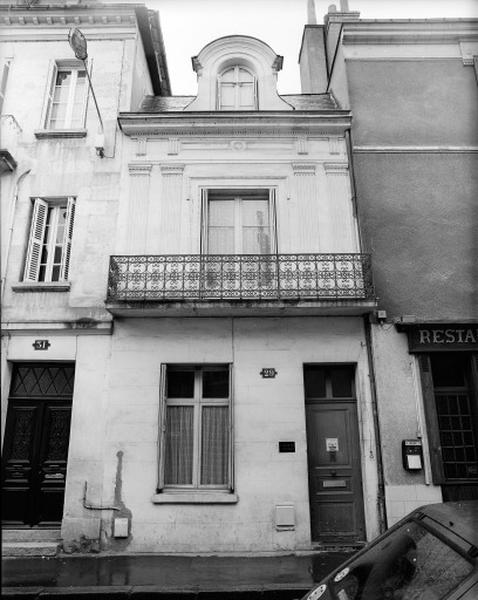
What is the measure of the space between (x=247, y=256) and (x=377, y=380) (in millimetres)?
3370

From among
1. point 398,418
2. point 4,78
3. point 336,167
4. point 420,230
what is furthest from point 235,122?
point 398,418

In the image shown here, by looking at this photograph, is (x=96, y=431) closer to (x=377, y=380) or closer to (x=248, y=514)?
(x=248, y=514)

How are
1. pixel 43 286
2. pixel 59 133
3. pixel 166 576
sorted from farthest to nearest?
pixel 59 133, pixel 43 286, pixel 166 576

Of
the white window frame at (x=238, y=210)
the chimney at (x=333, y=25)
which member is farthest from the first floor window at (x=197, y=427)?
the chimney at (x=333, y=25)

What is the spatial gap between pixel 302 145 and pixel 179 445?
6.80 metres

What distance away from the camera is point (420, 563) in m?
2.70

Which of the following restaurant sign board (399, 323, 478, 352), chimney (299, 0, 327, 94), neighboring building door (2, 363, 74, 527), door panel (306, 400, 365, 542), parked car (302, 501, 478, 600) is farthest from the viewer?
chimney (299, 0, 327, 94)

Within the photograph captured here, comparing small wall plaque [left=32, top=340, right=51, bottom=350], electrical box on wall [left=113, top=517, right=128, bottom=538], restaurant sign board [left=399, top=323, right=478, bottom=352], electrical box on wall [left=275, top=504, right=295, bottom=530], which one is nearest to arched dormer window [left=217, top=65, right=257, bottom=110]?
restaurant sign board [left=399, top=323, right=478, bottom=352]

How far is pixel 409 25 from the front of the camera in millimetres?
10055

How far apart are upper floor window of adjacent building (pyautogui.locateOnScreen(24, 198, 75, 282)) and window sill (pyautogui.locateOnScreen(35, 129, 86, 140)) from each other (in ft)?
4.99

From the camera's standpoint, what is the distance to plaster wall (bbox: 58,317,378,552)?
7.43 metres

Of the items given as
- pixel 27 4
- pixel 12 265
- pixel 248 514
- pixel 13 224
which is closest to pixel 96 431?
pixel 248 514

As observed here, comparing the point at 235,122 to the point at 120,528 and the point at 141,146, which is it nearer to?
the point at 141,146

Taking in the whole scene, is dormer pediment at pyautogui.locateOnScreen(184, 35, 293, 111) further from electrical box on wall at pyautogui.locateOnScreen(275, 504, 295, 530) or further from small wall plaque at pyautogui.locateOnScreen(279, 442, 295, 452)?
electrical box on wall at pyautogui.locateOnScreen(275, 504, 295, 530)
